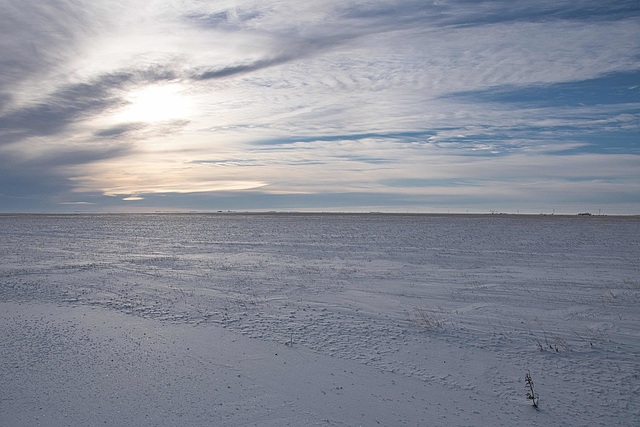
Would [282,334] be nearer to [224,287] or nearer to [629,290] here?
[224,287]

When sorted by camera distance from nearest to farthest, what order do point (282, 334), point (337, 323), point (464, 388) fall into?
point (464, 388), point (282, 334), point (337, 323)

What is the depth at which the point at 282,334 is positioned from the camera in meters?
8.81

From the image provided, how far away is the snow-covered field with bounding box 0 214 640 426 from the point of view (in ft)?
18.5

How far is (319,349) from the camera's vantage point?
7.95m

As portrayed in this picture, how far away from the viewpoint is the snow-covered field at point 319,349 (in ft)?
18.5

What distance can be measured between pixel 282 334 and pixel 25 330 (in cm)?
546

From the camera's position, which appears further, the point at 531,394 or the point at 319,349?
the point at 319,349

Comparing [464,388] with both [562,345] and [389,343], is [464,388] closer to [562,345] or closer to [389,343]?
[389,343]

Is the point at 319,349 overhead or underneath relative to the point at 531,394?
overhead

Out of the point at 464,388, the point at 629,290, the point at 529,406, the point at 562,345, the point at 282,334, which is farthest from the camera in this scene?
the point at 629,290

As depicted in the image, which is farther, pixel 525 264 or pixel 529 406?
pixel 525 264

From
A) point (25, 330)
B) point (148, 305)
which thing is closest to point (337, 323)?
point (148, 305)

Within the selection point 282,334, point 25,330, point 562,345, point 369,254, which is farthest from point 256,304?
point 369,254

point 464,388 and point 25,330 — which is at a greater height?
point 25,330
